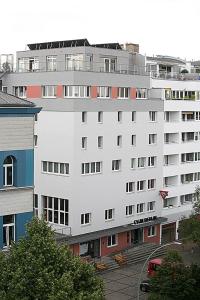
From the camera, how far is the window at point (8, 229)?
116ft

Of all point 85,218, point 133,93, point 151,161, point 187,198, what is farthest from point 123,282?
point 187,198

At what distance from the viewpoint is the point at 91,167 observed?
61000 millimetres

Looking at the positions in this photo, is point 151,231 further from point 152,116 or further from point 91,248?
point 152,116

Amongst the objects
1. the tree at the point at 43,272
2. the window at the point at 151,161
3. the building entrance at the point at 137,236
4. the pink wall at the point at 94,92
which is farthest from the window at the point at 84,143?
the tree at the point at 43,272

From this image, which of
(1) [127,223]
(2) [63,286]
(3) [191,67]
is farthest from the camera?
(3) [191,67]

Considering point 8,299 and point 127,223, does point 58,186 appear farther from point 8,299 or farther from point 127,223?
point 8,299

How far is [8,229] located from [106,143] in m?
27.9

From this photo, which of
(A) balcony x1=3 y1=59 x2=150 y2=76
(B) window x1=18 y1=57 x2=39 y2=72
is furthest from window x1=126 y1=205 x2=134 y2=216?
(B) window x1=18 y1=57 x2=39 y2=72

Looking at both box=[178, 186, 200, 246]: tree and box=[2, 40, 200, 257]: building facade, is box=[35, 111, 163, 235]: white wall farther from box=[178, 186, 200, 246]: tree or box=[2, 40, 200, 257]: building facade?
box=[178, 186, 200, 246]: tree

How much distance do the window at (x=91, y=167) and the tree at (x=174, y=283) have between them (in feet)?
53.4

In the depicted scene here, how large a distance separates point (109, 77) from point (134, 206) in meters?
14.5

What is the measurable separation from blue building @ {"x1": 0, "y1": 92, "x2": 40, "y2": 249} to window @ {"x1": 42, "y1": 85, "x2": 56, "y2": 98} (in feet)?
79.9

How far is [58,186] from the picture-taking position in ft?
197

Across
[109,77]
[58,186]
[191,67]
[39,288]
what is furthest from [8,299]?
[191,67]
